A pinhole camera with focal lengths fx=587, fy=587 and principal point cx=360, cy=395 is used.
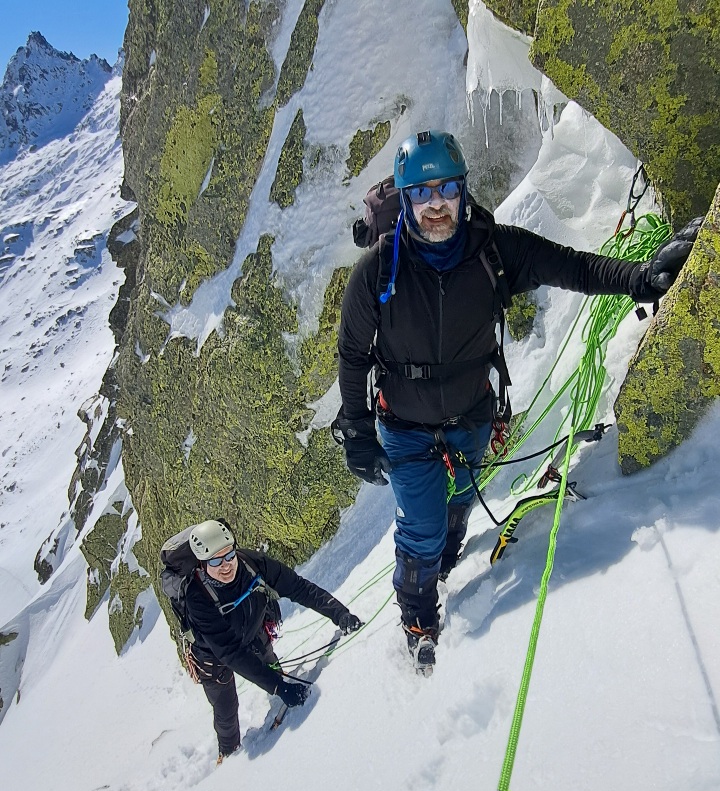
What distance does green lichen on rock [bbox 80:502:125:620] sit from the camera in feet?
62.4

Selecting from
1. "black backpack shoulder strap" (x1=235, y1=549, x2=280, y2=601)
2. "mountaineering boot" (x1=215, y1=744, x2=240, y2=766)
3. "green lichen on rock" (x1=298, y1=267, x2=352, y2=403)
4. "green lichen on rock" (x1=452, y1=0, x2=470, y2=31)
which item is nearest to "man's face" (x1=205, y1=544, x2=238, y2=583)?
"black backpack shoulder strap" (x1=235, y1=549, x2=280, y2=601)

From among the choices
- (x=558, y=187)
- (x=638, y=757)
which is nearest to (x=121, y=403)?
(x=558, y=187)

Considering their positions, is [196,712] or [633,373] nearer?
[633,373]

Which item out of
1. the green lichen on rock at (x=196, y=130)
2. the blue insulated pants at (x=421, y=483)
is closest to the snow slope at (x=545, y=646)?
the blue insulated pants at (x=421, y=483)

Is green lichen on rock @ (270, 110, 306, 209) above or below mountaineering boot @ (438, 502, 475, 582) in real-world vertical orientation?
above

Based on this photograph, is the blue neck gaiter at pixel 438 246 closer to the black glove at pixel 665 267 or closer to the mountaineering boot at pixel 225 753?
the black glove at pixel 665 267

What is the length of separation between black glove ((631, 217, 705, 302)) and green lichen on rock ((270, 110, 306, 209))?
6458 mm

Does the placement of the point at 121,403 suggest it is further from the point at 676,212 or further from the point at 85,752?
the point at 676,212

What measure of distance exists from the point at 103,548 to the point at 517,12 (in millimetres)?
19435

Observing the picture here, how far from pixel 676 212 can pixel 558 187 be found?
2296mm

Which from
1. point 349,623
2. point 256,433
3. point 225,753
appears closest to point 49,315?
point 256,433

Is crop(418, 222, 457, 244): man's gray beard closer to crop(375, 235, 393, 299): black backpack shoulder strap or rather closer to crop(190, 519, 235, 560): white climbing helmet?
crop(375, 235, 393, 299): black backpack shoulder strap

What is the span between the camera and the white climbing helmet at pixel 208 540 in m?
4.52

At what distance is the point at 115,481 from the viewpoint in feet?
75.2
